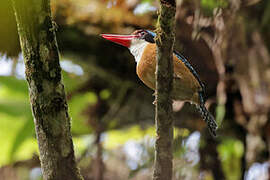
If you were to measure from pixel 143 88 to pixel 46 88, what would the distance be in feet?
8.62

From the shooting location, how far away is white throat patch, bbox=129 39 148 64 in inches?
67.8

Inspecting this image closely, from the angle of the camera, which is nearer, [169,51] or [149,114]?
[169,51]

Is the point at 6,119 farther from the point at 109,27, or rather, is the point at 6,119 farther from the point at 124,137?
the point at 109,27

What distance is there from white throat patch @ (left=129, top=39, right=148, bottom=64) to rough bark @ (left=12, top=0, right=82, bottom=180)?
2.15 feet

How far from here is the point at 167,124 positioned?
1.14 m

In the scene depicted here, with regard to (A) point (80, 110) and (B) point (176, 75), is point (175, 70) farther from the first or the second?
(A) point (80, 110)

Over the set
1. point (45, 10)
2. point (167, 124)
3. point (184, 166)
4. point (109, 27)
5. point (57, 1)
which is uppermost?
point (57, 1)

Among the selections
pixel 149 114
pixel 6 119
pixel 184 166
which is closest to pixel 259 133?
pixel 149 114

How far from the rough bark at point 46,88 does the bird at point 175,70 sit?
13.4 inches

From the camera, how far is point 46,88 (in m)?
1.09

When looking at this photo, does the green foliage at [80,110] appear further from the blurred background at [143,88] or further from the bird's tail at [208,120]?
the bird's tail at [208,120]

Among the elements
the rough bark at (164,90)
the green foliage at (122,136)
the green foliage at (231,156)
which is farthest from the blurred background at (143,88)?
the rough bark at (164,90)

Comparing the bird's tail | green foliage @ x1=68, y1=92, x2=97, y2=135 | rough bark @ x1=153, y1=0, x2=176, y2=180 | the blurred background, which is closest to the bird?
the bird's tail

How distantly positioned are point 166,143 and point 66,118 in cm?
28
